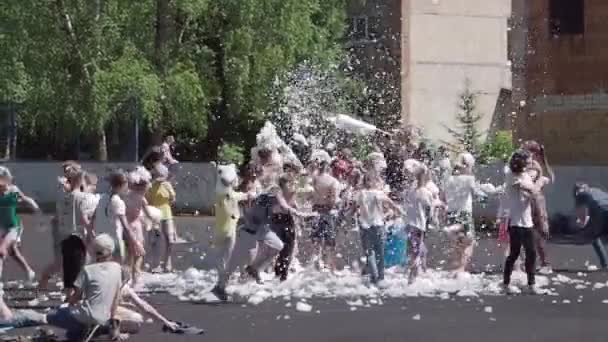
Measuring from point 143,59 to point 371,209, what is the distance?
57.2 feet

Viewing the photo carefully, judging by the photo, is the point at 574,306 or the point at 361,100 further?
the point at 361,100

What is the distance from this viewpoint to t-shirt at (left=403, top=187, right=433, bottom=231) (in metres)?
13.5

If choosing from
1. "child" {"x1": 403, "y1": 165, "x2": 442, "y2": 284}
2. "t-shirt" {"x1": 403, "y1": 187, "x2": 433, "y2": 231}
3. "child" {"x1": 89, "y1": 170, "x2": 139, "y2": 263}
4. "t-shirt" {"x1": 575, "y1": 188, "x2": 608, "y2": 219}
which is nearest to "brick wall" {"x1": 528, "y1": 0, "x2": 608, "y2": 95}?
"t-shirt" {"x1": 575, "y1": 188, "x2": 608, "y2": 219}

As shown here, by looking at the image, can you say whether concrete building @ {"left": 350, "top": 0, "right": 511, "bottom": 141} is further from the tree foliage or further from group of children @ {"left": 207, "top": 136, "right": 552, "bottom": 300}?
group of children @ {"left": 207, "top": 136, "right": 552, "bottom": 300}

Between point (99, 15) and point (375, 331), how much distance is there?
67.6ft

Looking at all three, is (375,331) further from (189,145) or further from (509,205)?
(189,145)

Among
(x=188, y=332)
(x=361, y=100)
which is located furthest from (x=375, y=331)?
(x=361, y=100)

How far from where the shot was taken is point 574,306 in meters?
12.1

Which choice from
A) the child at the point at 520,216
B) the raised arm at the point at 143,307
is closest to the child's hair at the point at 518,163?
the child at the point at 520,216

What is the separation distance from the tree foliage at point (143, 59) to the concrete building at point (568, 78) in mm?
6898

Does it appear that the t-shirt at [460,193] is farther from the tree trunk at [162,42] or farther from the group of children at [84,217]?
the tree trunk at [162,42]

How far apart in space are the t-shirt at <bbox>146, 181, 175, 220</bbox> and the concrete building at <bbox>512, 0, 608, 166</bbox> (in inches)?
830

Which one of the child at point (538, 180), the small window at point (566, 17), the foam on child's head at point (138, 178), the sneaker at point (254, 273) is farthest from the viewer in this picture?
the small window at point (566, 17)

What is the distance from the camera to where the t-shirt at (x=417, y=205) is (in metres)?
13.5
